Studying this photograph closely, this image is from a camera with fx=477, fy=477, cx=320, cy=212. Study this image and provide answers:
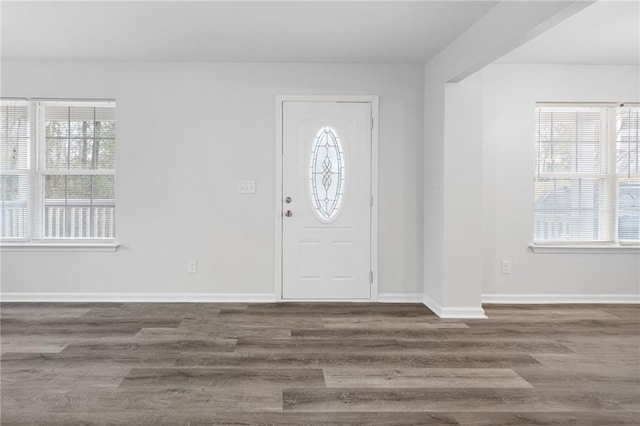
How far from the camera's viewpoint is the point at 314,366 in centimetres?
314

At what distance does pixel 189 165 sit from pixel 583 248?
4232mm

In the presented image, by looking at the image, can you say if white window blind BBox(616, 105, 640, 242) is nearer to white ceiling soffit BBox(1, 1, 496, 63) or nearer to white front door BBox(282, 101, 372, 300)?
white ceiling soffit BBox(1, 1, 496, 63)

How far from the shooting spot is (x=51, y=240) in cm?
498

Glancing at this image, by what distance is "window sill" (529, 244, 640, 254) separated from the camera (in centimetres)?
502

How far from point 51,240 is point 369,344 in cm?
353

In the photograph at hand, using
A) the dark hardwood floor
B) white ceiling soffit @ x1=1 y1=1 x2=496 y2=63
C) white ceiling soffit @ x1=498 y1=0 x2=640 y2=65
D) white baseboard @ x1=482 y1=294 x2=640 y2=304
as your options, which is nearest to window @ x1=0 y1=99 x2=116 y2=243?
white ceiling soffit @ x1=1 y1=1 x2=496 y2=63

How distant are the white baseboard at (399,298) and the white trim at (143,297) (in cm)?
114

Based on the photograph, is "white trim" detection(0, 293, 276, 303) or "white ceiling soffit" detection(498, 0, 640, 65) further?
"white trim" detection(0, 293, 276, 303)

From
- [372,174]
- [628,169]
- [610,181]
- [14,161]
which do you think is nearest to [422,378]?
[372,174]

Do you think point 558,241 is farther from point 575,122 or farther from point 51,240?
point 51,240

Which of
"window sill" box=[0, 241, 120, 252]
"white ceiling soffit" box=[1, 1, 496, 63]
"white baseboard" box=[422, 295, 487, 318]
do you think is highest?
"white ceiling soffit" box=[1, 1, 496, 63]

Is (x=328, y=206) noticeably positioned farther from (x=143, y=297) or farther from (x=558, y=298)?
(x=558, y=298)

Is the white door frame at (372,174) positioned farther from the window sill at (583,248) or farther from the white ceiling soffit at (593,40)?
the window sill at (583,248)

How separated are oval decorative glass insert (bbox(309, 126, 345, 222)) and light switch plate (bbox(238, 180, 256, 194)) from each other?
0.61 metres
